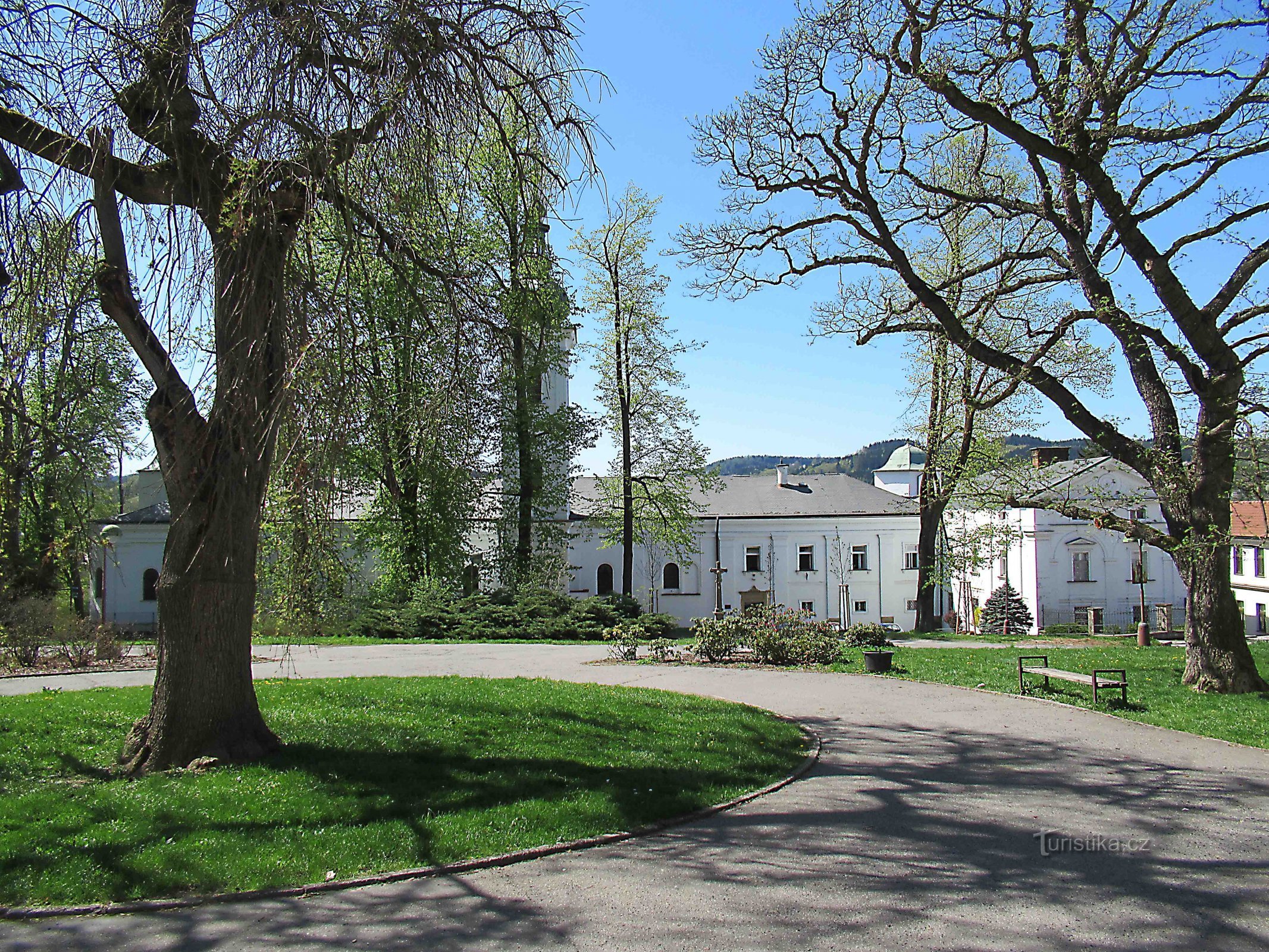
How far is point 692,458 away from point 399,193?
29762 mm

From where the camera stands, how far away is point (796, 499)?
50.9 metres

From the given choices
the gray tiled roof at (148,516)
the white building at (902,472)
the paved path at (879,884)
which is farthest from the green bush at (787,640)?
the white building at (902,472)

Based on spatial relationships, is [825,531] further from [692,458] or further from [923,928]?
[923,928]

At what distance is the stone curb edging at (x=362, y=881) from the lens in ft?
17.7

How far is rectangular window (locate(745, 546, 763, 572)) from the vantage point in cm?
4922

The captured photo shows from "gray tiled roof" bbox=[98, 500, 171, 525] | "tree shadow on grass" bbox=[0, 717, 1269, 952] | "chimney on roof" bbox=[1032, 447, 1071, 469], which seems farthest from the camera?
"chimney on roof" bbox=[1032, 447, 1071, 469]

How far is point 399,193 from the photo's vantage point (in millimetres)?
6703

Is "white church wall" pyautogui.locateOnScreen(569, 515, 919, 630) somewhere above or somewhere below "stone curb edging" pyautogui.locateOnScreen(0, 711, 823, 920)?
above

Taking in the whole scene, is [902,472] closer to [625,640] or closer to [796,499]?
[796,499]

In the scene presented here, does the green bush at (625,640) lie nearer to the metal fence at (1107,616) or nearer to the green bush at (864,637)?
the green bush at (864,637)

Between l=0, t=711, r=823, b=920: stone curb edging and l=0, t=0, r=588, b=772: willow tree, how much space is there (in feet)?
8.84

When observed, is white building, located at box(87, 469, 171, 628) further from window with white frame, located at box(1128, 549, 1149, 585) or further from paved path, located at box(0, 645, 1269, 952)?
window with white frame, located at box(1128, 549, 1149, 585)

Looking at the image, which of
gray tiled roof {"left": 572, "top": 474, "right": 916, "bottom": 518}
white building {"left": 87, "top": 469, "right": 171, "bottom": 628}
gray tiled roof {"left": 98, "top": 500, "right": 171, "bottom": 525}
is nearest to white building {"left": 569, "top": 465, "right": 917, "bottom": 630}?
gray tiled roof {"left": 572, "top": 474, "right": 916, "bottom": 518}

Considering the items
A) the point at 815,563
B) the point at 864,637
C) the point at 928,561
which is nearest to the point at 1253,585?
the point at 815,563
